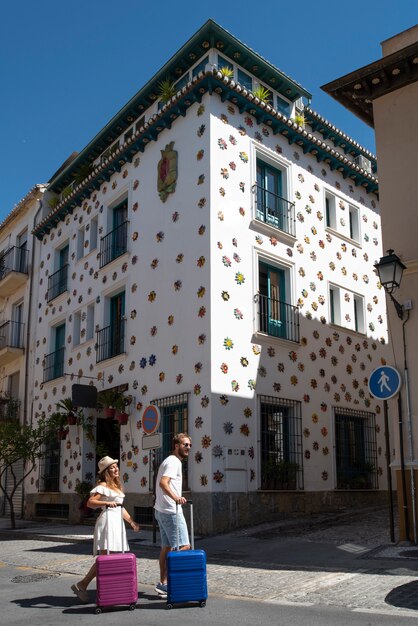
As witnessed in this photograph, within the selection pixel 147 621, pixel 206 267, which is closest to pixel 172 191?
pixel 206 267

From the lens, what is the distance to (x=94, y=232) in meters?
20.8

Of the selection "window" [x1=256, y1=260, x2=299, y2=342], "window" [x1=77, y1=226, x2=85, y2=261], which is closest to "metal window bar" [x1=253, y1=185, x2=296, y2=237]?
"window" [x1=256, y1=260, x2=299, y2=342]

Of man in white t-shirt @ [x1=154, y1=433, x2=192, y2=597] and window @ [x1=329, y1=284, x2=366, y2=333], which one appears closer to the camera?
man in white t-shirt @ [x1=154, y1=433, x2=192, y2=597]

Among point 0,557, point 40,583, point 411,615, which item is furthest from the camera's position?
point 0,557

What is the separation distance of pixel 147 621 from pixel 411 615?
2399 millimetres

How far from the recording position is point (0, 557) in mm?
12172

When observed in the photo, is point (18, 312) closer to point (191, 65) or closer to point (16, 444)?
point (16, 444)

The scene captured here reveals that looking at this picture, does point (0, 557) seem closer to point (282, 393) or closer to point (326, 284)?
point (282, 393)

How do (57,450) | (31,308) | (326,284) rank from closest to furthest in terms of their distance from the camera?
1. (326,284)
2. (57,450)
3. (31,308)

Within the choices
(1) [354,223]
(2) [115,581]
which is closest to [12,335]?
(1) [354,223]

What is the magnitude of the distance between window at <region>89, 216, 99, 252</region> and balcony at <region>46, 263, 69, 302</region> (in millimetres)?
1645

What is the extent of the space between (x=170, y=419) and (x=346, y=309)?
6.36m

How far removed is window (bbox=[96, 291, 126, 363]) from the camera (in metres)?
18.3

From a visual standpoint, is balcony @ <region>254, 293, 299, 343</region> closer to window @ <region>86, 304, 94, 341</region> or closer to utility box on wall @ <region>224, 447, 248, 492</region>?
utility box on wall @ <region>224, 447, 248, 492</region>
